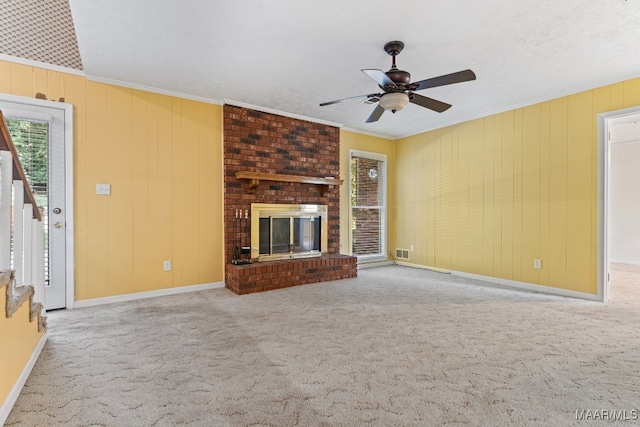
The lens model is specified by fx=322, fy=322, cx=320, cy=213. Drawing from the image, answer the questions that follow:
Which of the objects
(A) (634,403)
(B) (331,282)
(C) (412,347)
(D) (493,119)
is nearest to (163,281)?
(B) (331,282)

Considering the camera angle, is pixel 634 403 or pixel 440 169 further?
pixel 440 169

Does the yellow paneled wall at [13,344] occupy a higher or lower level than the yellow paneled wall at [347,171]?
lower

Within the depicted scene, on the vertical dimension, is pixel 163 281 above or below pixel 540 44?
below

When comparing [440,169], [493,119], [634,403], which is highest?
[493,119]

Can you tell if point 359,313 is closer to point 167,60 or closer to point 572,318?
point 572,318

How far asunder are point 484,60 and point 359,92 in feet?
4.60

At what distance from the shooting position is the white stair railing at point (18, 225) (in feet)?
5.69

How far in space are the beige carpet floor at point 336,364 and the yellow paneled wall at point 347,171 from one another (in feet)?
7.24

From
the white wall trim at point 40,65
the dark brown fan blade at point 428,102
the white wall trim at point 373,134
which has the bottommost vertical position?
the dark brown fan blade at point 428,102

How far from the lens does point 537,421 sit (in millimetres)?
1570

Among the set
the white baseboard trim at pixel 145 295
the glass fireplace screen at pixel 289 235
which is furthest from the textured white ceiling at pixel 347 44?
the white baseboard trim at pixel 145 295

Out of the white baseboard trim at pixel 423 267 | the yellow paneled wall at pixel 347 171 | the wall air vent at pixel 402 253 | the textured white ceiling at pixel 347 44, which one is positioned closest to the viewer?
the textured white ceiling at pixel 347 44

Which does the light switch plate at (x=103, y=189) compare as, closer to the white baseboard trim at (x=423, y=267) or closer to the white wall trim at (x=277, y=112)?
the white wall trim at (x=277, y=112)

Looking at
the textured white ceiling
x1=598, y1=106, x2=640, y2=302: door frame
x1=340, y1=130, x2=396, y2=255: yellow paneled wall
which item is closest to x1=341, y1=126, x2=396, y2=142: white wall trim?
x1=340, y1=130, x2=396, y2=255: yellow paneled wall
